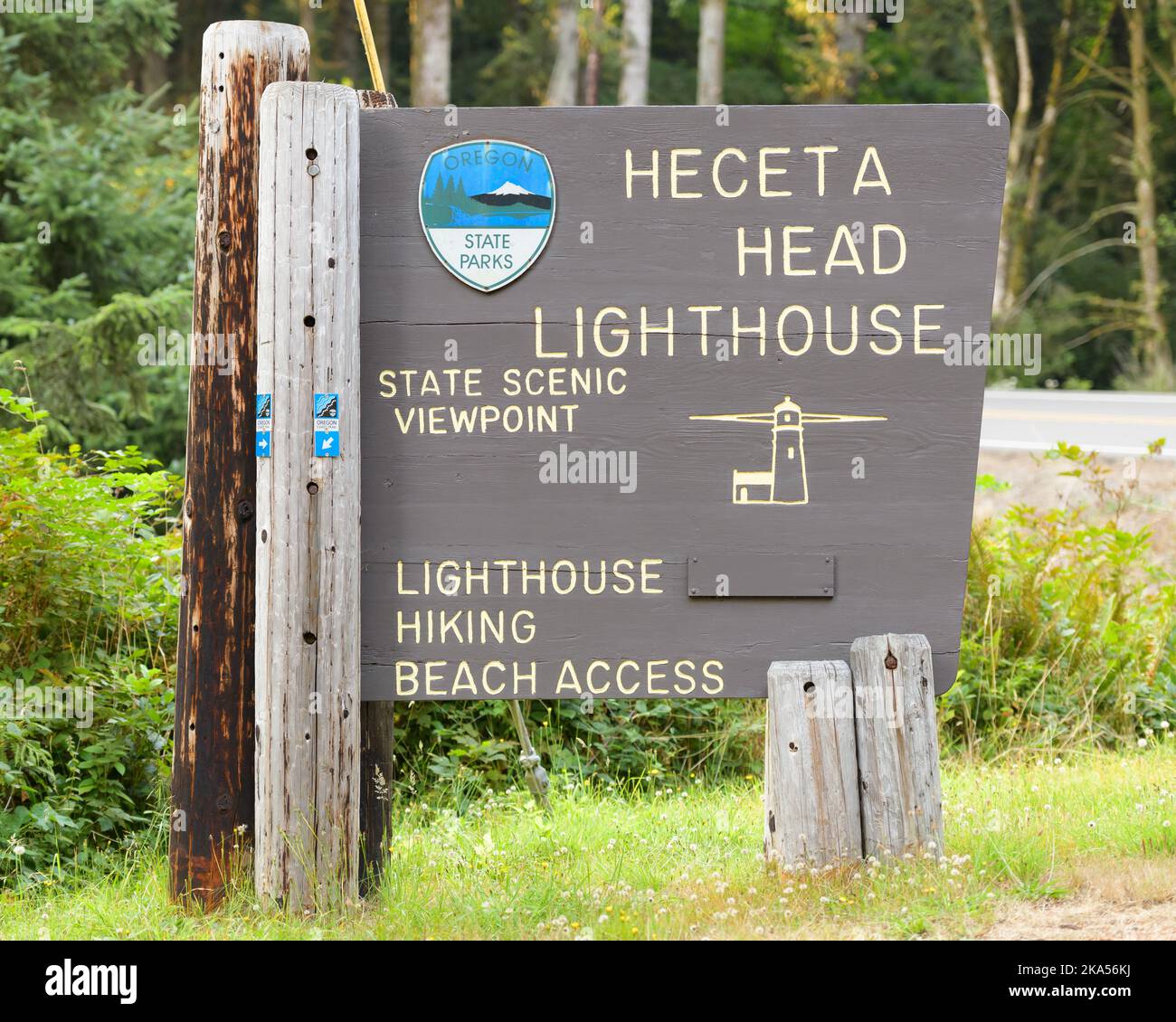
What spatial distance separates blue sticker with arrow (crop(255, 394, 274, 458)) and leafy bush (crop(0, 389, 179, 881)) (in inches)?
66.7

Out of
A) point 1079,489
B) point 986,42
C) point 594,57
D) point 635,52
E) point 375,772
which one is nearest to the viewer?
point 375,772

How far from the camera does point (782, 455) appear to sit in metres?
3.87

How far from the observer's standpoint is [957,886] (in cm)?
372

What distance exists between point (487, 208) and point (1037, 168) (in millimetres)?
26410

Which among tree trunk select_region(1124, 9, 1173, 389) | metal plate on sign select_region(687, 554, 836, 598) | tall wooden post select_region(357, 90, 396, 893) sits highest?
tree trunk select_region(1124, 9, 1173, 389)

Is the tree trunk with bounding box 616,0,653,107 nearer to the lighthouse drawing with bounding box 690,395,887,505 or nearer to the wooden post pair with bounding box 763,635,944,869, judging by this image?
the lighthouse drawing with bounding box 690,395,887,505

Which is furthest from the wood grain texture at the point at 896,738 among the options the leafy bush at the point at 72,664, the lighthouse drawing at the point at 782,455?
the leafy bush at the point at 72,664

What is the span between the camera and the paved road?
1244 centimetres

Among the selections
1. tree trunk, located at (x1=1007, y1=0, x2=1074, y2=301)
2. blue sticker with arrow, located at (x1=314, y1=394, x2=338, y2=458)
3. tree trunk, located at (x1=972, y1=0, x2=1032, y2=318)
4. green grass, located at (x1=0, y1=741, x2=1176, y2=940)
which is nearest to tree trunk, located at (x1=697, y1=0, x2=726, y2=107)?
tree trunk, located at (x1=972, y1=0, x2=1032, y2=318)

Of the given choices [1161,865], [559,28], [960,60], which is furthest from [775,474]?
[960,60]

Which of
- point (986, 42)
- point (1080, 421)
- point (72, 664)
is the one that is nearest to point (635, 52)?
point (1080, 421)

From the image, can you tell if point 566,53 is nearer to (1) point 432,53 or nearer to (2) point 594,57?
(2) point 594,57

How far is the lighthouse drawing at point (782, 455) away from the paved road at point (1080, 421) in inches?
300

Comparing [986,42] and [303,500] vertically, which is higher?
[986,42]
